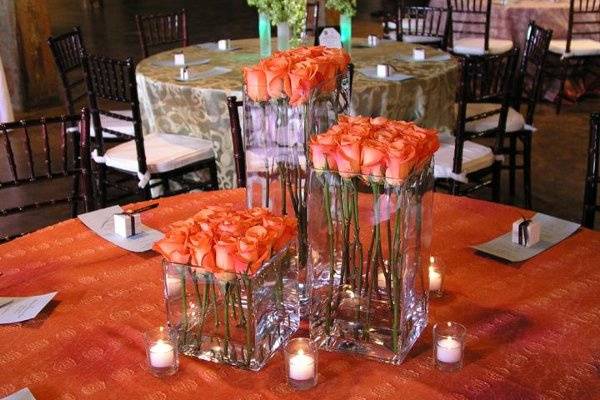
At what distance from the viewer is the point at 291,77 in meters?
1.46

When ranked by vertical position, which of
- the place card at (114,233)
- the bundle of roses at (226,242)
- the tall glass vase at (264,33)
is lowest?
the place card at (114,233)

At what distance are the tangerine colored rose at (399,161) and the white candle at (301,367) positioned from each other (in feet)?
1.00

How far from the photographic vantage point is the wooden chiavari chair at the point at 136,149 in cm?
345

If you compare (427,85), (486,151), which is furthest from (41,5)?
(486,151)

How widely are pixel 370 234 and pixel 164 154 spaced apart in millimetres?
2427

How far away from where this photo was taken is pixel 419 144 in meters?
1.25

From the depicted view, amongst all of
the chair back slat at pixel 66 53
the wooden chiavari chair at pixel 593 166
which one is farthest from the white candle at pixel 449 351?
the chair back slat at pixel 66 53

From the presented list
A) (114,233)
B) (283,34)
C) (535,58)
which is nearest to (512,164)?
(535,58)

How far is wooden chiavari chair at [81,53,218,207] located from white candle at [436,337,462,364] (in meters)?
2.35

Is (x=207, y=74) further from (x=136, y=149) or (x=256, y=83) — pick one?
(x=256, y=83)

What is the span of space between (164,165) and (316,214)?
7.55ft

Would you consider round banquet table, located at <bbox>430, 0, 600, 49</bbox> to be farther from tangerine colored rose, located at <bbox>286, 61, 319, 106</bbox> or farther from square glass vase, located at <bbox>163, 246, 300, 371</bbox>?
square glass vase, located at <bbox>163, 246, 300, 371</bbox>

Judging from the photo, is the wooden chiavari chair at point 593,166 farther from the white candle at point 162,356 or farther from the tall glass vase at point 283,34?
the tall glass vase at point 283,34

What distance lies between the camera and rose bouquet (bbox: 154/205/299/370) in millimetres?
1231
